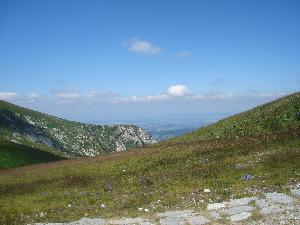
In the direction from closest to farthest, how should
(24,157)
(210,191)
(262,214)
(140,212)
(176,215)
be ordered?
(262,214) < (176,215) < (140,212) < (210,191) < (24,157)

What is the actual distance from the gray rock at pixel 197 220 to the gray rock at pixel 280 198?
3.99 meters

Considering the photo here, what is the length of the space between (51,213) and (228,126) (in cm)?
4091

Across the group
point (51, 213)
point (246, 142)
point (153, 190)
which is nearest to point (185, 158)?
point (246, 142)

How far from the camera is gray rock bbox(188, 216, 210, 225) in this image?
54.5 ft

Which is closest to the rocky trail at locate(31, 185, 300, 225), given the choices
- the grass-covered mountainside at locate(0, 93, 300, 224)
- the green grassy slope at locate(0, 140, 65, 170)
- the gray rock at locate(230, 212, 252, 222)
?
the gray rock at locate(230, 212, 252, 222)

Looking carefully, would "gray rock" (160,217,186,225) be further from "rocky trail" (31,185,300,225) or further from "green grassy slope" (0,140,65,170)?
"green grassy slope" (0,140,65,170)

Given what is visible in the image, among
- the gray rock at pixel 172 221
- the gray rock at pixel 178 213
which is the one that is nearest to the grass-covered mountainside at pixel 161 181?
the gray rock at pixel 178 213

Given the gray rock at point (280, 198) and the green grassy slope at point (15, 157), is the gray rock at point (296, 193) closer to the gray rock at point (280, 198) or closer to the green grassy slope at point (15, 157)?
the gray rock at point (280, 198)

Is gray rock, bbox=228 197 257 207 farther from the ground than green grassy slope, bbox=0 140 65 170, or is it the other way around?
gray rock, bbox=228 197 257 207

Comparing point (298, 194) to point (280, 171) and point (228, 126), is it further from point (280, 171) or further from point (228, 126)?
point (228, 126)

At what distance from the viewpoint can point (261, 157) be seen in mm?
30547

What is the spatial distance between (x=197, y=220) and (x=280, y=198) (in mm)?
4765

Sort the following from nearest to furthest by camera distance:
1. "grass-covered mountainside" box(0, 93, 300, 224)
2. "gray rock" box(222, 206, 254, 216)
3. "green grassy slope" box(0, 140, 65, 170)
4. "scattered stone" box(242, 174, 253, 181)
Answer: "gray rock" box(222, 206, 254, 216) < "grass-covered mountainside" box(0, 93, 300, 224) < "scattered stone" box(242, 174, 253, 181) < "green grassy slope" box(0, 140, 65, 170)

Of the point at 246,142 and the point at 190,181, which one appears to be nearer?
the point at 190,181
